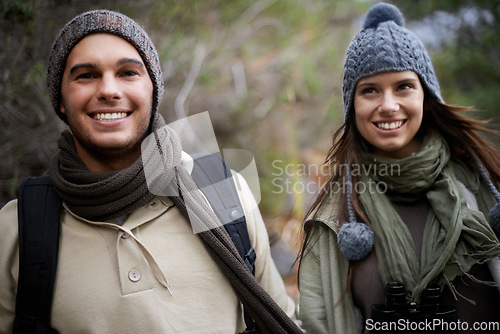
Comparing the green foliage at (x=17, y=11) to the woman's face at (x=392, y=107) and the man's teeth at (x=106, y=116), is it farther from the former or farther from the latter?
the woman's face at (x=392, y=107)

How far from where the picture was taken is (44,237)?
77.7 inches

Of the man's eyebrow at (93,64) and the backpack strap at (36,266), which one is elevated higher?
the man's eyebrow at (93,64)

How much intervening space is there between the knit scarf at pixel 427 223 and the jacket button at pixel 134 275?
1168 millimetres

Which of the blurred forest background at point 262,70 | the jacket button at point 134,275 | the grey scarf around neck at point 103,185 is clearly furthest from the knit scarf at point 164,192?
the blurred forest background at point 262,70

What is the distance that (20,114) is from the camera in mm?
3295

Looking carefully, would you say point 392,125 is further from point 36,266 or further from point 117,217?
point 36,266

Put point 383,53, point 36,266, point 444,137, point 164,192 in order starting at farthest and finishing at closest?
point 444,137 → point 383,53 → point 164,192 → point 36,266

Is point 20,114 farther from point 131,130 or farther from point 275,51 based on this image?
point 275,51

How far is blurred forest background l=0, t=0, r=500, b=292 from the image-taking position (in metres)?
3.31

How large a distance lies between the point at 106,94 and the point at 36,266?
2.66ft

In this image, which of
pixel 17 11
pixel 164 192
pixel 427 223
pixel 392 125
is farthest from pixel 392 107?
pixel 17 11

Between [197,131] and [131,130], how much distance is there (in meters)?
2.13

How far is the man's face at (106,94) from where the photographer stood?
6.90ft

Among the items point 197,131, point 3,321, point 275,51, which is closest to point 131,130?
point 3,321
